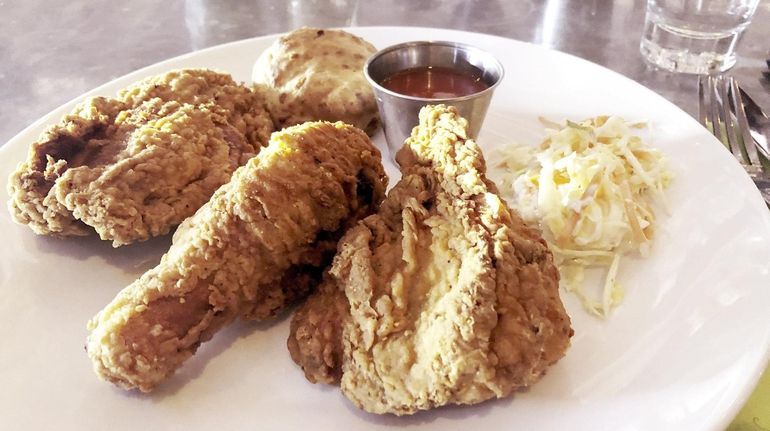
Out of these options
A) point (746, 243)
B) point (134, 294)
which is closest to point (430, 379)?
point (134, 294)

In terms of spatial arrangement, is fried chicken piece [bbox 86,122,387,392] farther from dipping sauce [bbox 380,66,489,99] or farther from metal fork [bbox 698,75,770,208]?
metal fork [bbox 698,75,770,208]

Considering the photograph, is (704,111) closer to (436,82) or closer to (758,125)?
(758,125)

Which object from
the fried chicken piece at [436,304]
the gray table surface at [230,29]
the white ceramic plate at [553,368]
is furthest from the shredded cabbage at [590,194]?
the gray table surface at [230,29]

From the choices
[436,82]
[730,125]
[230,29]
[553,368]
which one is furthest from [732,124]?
[230,29]

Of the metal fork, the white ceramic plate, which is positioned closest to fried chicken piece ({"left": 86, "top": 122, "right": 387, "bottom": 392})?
the white ceramic plate

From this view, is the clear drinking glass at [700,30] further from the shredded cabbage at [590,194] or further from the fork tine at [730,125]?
the shredded cabbage at [590,194]

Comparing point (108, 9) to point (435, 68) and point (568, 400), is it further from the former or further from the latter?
point (568, 400)

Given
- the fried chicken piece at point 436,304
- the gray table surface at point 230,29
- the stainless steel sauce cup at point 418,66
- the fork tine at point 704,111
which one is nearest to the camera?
the fried chicken piece at point 436,304

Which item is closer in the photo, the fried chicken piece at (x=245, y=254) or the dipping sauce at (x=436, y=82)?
the fried chicken piece at (x=245, y=254)
